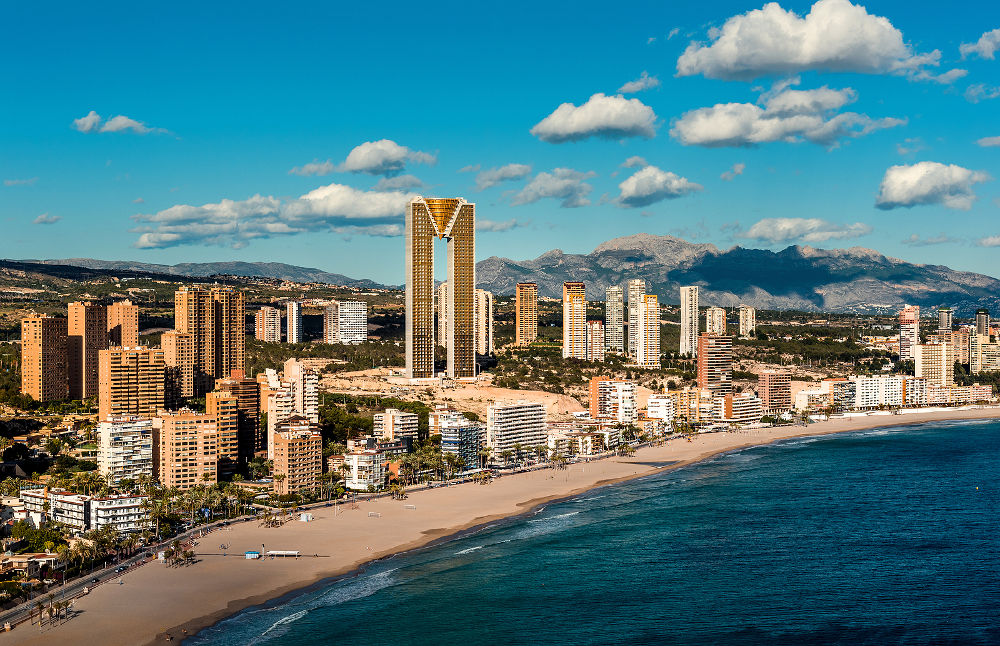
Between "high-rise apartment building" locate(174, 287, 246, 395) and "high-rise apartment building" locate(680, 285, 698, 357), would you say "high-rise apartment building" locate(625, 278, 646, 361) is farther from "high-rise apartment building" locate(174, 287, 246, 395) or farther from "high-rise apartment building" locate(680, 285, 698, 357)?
"high-rise apartment building" locate(174, 287, 246, 395)

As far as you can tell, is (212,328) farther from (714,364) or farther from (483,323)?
(714,364)

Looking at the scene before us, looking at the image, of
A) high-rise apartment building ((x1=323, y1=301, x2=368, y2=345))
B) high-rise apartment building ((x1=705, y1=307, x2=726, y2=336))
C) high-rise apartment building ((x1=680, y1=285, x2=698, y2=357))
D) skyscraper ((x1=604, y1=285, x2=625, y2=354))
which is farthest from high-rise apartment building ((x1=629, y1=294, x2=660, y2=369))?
high-rise apartment building ((x1=323, y1=301, x2=368, y2=345))

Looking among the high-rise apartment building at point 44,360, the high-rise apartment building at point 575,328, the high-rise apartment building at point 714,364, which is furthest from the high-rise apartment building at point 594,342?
the high-rise apartment building at point 44,360

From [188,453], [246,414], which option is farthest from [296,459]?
[246,414]

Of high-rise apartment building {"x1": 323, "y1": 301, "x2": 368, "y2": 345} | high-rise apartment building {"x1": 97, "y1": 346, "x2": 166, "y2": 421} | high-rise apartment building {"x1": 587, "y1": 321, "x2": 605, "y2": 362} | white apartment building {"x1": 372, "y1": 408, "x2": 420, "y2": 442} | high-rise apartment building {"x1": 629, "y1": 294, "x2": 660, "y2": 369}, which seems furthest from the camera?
high-rise apartment building {"x1": 323, "y1": 301, "x2": 368, "y2": 345}

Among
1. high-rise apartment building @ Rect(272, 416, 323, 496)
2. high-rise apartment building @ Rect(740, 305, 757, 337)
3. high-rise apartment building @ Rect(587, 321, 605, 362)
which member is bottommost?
high-rise apartment building @ Rect(272, 416, 323, 496)

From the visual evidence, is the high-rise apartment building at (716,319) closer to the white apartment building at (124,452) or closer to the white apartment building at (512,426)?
the white apartment building at (512,426)

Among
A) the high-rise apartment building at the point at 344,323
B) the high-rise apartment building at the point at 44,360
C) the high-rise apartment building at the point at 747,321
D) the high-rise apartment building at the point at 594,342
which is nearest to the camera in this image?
the high-rise apartment building at the point at 44,360

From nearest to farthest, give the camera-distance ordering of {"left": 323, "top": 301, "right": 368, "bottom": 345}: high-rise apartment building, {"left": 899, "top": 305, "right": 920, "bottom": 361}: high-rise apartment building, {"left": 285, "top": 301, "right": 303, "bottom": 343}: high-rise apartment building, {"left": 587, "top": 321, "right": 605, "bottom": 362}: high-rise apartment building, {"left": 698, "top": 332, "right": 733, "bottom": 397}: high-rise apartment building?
{"left": 698, "top": 332, "right": 733, "bottom": 397}: high-rise apartment building < {"left": 587, "top": 321, "right": 605, "bottom": 362}: high-rise apartment building < {"left": 285, "top": 301, "right": 303, "bottom": 343}: high-rise apartment building < {"left": 899, "top": 305, "right": 920, "bottom": 361}: high-rise apartment building < {"left": 323, "top": 301, "right": 368, "bottom": 345}: high-rise apartment building

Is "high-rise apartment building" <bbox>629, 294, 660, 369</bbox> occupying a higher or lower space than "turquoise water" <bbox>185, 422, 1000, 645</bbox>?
higher
